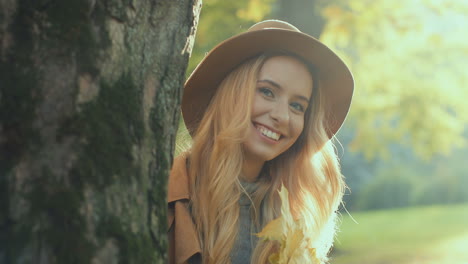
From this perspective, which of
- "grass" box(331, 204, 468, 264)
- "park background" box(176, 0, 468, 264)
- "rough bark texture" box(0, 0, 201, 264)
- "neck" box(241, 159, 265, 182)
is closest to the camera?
"rough bark texture" box(0, 0, 201, 264)

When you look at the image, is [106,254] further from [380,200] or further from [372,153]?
[380,200]

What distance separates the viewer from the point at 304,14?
9.26 m

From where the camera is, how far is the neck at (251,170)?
3010 mm

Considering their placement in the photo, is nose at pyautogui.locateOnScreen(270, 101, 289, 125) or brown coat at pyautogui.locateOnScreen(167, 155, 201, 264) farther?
nose at pyautogui.locateOnScreen(270, 101, 289, 125)

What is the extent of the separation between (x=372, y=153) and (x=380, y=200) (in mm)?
9758

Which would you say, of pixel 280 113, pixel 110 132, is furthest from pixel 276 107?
pixel 110 132

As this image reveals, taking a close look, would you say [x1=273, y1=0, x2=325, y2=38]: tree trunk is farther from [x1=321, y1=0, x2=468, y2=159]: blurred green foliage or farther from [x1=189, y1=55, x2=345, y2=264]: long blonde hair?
[x1=189, y1=55, x2=345, y2=264]: long blonde hair

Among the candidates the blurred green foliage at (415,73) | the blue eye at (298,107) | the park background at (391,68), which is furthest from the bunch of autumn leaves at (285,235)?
the blurred green foliage at (415,73)

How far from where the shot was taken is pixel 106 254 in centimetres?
147

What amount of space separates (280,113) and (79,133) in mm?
1486

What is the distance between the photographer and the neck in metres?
3.01

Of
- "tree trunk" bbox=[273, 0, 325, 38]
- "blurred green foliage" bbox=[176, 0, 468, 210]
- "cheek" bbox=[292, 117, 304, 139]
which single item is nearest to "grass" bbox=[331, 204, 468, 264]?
"blurred green foliage" bbox=[176, 0, 468, 210]

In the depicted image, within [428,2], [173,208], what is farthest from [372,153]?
[173,208]

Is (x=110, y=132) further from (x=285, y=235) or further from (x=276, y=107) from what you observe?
(x=276, y=107)
